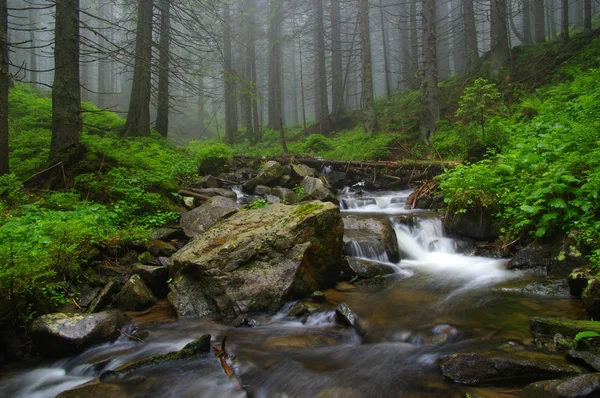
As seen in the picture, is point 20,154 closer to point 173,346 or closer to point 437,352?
point 173,346

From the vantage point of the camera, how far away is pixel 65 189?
278 inches

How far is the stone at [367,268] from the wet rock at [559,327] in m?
2.61

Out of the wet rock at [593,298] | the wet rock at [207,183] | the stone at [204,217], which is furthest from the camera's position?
the wet rock at [207,183]

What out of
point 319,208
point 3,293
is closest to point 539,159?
point 319,208

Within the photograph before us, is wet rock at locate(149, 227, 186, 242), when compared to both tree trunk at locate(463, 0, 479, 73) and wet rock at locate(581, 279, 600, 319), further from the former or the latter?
tree trunk at locate(463, 0, 479, 73)

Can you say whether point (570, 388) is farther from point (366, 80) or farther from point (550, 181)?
point (366, 80)

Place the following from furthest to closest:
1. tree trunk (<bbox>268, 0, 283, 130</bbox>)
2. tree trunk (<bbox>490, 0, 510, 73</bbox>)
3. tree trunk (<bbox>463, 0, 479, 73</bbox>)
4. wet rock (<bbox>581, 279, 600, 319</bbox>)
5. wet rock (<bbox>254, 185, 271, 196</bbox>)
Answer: tree trunk (<bbox>268, 0, 283, 130</bbox>), tree trunk (<bbox>463, 0, 479, 73</bbox>), tree trunk (<bbox>490, 0, 510, 73</bbox>), wet rock (<bbox>254, 185, 271, 196</bbox>), wet rock (<bbox>581, 279, 600, 319</bbox>)

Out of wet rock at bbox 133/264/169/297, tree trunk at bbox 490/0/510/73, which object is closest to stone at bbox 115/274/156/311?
wet rock at bbox 133/264/169/297

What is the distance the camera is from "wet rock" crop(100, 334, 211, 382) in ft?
11.5

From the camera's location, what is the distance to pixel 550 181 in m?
5.20

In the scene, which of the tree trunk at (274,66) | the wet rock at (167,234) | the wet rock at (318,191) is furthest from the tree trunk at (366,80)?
the wet rock at (167,234)

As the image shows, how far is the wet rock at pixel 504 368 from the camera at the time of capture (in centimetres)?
281

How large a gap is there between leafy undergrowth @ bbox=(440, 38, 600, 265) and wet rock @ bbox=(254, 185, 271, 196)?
4.92 meters

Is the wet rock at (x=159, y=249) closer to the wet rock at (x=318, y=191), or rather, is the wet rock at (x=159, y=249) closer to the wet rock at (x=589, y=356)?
the wet rock at (x=318, y=191)
